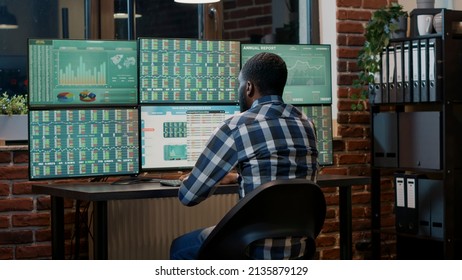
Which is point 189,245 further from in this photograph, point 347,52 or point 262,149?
point 347,52

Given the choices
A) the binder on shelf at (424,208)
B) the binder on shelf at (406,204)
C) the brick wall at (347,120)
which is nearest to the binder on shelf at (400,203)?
the binder on shelf at (406,204)

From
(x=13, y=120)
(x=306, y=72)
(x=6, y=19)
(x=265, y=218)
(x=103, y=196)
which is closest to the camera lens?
(x=265, y=218)

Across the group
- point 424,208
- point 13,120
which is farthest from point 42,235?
point 424,208

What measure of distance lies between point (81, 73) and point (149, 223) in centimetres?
85

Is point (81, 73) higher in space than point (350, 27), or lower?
lower

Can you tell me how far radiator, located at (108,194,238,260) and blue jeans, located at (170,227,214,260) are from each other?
1043 millimetres

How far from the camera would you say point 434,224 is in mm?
4629

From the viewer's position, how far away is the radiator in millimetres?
4199

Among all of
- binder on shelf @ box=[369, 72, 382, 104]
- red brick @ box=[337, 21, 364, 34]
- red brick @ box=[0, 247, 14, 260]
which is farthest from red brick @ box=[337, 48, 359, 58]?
red brick @ box=[0, 247, 14, 260]

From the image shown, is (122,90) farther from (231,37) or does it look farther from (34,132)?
(231,37)

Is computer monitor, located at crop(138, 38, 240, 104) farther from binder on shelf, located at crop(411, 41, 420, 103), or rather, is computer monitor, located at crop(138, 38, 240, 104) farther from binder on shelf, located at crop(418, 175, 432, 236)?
binder on shelf, located at crop(418, 175, 432, 236)

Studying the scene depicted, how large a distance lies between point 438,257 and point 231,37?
5.56ft

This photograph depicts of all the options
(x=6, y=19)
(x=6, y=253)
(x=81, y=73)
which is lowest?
(x=6, y=253)

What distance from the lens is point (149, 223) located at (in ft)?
14.1
